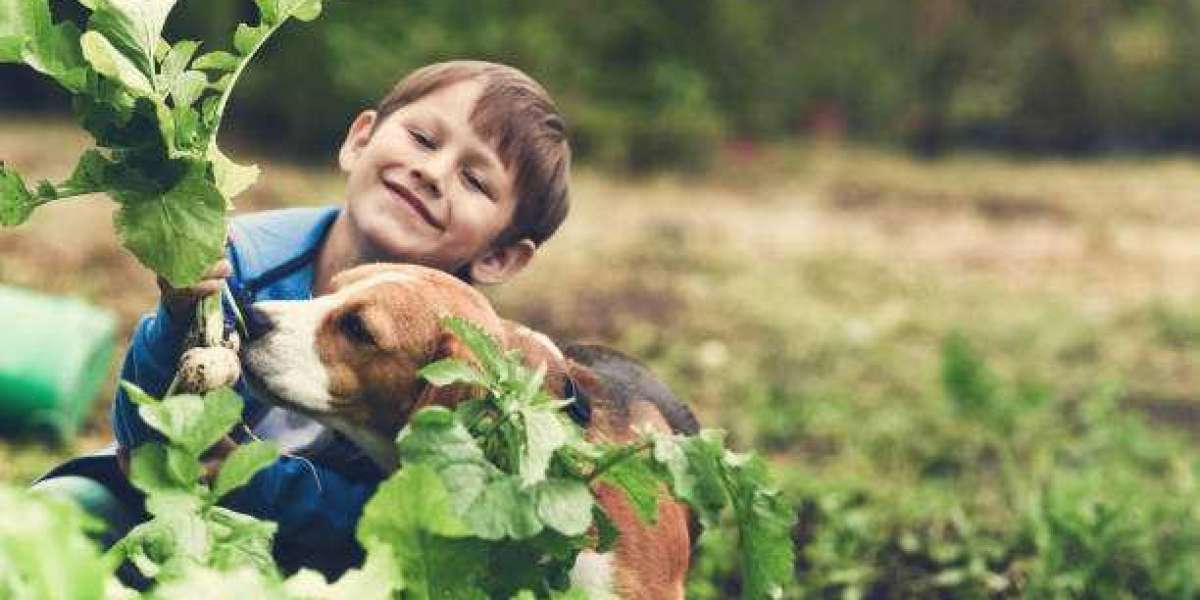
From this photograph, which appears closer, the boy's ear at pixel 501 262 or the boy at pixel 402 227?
the boy at pixel 402 227

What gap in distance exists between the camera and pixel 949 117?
520 inches

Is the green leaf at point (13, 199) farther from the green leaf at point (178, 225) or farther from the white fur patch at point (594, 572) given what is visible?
the white fur patch at point (594, 572)

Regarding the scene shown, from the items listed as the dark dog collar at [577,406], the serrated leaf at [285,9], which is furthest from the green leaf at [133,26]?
the dark dog collar at [577,406]

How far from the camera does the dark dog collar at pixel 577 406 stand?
2178 mm

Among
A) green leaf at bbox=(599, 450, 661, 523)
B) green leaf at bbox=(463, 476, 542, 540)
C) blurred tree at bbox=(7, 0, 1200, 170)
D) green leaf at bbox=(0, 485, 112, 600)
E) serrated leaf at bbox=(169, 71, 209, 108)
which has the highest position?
serrated leaf at bbox=(169, 71, 209, 108)

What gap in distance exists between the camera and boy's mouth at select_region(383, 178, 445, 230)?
2326 millimetres

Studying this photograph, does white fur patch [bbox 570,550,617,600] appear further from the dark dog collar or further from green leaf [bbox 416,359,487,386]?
green leaf [bbox 416,359,487,386]

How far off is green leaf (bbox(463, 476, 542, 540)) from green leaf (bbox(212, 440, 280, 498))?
19cm

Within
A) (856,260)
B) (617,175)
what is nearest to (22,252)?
(856,260)

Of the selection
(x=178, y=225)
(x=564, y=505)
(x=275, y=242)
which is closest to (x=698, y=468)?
(x=564, y=505)

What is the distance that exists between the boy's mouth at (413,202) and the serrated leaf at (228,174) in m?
0.38

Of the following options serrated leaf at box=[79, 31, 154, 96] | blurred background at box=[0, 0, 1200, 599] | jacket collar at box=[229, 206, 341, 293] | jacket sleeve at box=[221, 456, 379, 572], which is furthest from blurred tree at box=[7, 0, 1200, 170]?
serrated leaf at box=[79, 31, 154, 96]

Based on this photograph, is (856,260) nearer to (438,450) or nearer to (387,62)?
(387,62)

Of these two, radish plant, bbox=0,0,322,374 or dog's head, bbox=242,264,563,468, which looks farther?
dog's head, bbox=242,264,563,468
